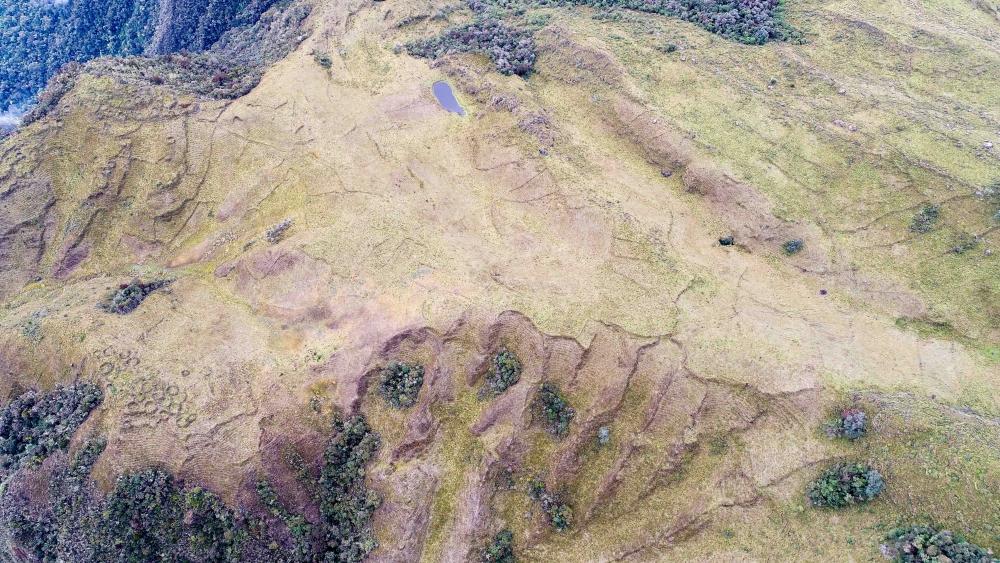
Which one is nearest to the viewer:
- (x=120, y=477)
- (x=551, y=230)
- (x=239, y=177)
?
(x=120, y=477)

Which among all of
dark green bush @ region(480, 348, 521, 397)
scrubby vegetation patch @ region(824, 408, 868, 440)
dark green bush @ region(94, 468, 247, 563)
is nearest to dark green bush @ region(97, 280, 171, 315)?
dark green bush @ region(94, 468, 247, 563)

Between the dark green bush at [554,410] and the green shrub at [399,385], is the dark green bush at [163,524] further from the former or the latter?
the dark green bush at [554,410]

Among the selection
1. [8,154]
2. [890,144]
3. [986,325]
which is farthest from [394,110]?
[986,325]

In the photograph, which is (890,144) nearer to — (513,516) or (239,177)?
(513,516)

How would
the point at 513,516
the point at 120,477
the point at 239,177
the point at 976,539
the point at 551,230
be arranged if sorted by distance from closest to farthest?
the point at 976,539, the point at 120,477, the point at 513,516, the point at 551,230, the point at 239,177

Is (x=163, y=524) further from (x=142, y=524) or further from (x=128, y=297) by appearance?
(x=128, y=297)

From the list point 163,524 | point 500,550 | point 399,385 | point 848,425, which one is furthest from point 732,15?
point 163,524
